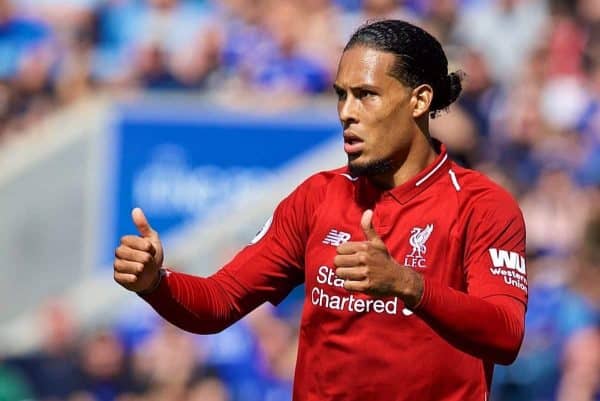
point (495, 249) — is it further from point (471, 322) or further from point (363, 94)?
point (363, 94)

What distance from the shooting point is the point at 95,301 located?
1035 cm

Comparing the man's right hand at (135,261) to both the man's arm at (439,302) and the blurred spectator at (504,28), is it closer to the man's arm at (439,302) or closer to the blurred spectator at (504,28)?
the man's arm at (439,302)

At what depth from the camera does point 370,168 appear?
4152mm

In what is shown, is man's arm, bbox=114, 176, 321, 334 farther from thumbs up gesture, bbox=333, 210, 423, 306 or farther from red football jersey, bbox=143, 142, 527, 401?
thumbs up gesture, bbox=333, 210, 423, 306

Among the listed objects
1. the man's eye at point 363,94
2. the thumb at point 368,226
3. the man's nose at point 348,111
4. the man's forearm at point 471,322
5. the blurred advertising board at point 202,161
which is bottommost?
the man's forearm at point 471,322

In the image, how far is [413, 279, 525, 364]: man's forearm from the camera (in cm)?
367

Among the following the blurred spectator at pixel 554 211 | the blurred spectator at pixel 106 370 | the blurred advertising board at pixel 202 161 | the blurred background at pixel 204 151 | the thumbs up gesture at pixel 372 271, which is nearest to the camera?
the thumbs up gesture at pixel 372 271

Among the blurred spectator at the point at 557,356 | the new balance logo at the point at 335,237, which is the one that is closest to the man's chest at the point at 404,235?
the new balance logo at the point at 335,237

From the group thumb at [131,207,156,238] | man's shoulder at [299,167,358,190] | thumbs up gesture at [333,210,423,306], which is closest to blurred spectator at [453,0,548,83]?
man's shoulder at [299,167,358,190]

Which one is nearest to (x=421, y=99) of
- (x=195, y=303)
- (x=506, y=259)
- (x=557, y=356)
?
(x=506, y=259)

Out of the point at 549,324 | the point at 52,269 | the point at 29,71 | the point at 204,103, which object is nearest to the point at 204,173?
the point at 204,103

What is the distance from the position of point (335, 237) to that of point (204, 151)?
242 inches

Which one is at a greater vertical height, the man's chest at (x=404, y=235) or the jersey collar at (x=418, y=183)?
the jersey collar at (x=418, y=183)

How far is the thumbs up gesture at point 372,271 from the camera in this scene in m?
3.57
